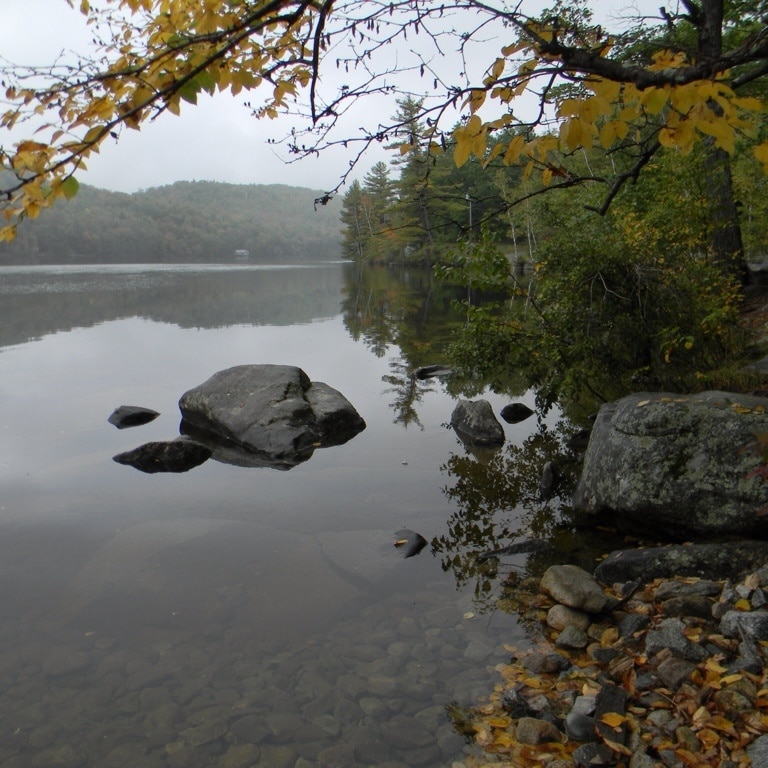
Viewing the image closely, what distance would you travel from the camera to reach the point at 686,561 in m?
5.68

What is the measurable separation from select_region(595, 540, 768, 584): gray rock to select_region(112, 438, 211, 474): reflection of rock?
6.42 meters

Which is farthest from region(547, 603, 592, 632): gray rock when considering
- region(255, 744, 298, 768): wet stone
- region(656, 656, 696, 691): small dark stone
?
region(255, 744, 298, 768): wet stone

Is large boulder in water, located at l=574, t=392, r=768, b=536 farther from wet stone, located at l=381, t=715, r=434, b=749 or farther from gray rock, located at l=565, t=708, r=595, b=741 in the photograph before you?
wet stone, located at l=381, t=715, r=434, b=749

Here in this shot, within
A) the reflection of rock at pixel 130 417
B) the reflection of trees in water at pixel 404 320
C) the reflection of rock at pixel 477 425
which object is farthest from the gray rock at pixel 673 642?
the reflection of trees in water at pixel 404 320

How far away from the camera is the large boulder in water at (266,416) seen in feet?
34.5

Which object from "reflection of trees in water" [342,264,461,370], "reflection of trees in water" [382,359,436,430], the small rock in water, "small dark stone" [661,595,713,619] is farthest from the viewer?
"reflection of trees in water" [342,264,461,370]

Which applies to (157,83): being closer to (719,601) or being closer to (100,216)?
(719,601)

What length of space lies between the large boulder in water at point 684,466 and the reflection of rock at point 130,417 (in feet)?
28.1

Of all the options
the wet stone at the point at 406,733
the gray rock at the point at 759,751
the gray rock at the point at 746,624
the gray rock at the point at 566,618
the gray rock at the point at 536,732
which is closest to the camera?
the gray rock at the point at 759,751

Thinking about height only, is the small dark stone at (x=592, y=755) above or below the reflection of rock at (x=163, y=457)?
above

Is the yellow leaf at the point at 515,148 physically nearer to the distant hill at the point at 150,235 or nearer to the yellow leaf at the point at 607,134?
the yellow leaf at the point at 607,134

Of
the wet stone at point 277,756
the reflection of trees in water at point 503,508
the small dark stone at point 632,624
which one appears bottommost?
the reflection of trees in water at point 503,508

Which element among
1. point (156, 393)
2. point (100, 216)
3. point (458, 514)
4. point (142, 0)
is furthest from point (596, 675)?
point (100, 216)

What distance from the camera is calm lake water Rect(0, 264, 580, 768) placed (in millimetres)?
4340
